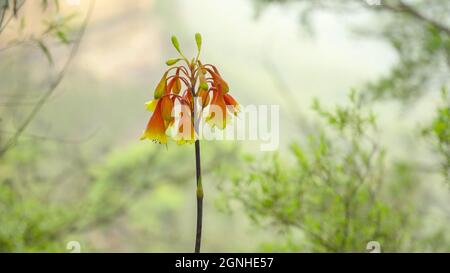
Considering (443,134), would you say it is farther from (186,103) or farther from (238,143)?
(238,143)

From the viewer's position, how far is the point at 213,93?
0.76m

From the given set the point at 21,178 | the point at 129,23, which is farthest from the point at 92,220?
the point at 129,23

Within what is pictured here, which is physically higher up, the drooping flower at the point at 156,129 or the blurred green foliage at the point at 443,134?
the drooping flower at the point at 156,129

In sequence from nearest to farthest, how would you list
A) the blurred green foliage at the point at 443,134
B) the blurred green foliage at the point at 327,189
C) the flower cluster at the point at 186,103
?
the flower cluster at the point at 186,103
the blurred green foliage at the point at 443,134
the blurred green foliage at the point at 327,189

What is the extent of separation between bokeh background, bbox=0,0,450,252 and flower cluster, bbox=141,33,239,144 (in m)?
0.41

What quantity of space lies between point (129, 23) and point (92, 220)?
2.25 m

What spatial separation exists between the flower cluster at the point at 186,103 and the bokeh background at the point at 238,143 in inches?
16.3

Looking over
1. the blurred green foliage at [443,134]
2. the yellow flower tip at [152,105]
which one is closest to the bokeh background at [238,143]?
the blurred green foliage at [443,134]

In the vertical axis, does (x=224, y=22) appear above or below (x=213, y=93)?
above

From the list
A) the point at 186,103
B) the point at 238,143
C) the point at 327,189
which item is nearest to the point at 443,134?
the point at 327,189

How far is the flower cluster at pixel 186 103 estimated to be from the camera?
710mm

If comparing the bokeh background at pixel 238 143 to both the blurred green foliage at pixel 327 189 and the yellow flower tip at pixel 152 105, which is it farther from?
the yellow flower tip at pixel 152 105
